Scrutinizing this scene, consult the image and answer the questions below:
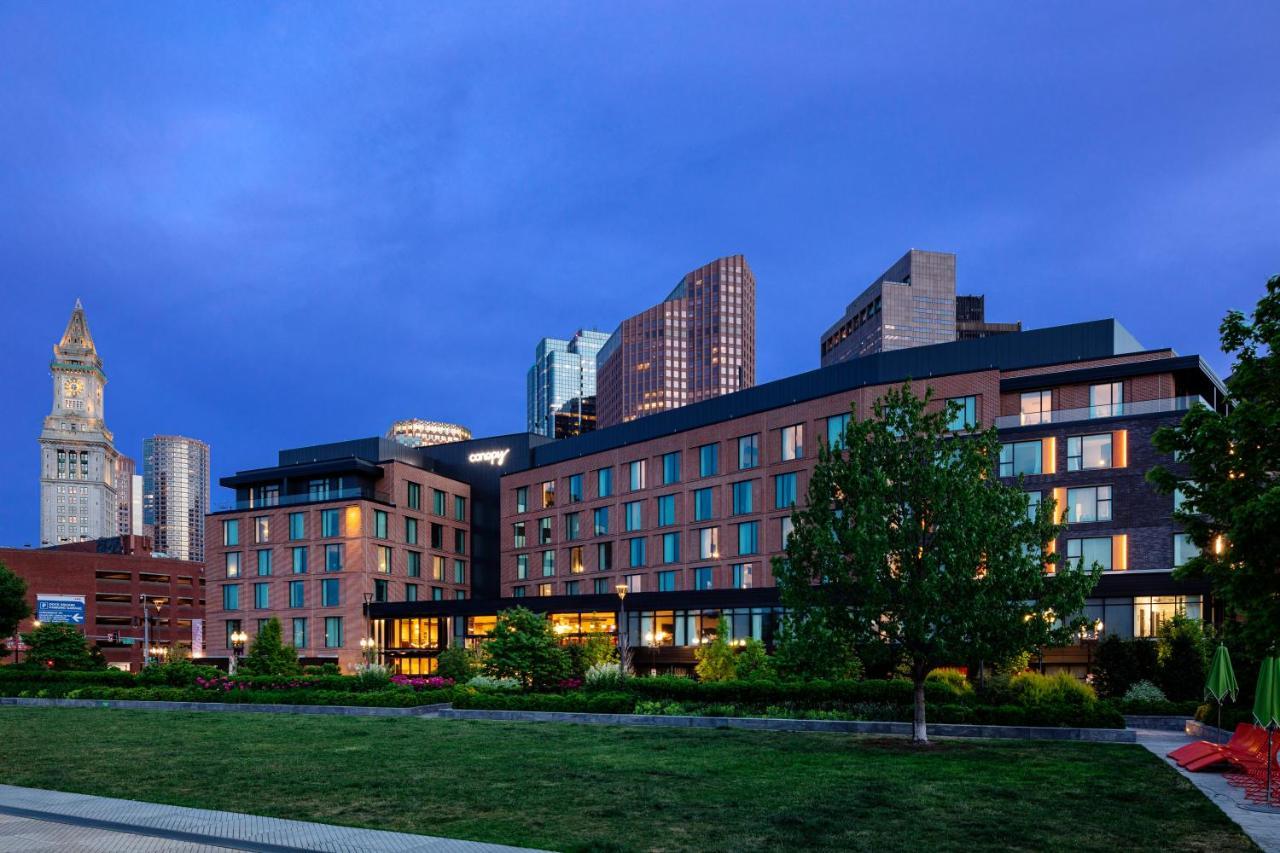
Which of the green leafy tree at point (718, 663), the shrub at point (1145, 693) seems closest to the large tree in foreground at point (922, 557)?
the shrub at point (1145, 693)

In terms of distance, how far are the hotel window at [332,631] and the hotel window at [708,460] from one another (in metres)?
36.3

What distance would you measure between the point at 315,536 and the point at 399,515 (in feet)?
25.6

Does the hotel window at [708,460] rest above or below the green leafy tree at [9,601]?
above

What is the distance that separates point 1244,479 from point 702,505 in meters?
57.7

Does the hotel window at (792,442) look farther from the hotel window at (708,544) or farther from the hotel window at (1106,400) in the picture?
the hotel window at (1106,400)

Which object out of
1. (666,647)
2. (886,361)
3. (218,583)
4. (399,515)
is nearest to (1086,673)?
(886,361)

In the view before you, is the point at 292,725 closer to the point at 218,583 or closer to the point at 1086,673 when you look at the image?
the point at 1086,673

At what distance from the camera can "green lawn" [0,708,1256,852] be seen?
1485 centimetres

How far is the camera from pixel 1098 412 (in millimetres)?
54062

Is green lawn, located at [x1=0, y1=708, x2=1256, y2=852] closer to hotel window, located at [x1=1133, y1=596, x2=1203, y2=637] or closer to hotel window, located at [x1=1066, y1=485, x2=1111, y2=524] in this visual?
hotel window, located at [x1=1133, y1=596, x2=1203, y2=637]

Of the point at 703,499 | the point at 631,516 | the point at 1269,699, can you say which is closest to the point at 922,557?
the point at 1269,699

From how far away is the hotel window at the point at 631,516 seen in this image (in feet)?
255

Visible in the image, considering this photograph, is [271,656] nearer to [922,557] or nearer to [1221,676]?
[922,557]

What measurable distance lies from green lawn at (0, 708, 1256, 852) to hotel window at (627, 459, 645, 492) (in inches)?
1871
